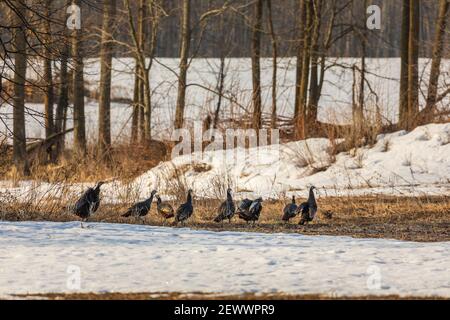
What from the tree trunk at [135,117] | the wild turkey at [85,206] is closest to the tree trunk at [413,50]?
the tree trunk at [135,117]

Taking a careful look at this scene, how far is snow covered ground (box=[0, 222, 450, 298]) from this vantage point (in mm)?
9047

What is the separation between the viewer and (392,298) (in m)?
8.54

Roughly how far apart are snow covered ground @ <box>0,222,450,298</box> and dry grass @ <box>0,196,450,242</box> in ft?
4.25

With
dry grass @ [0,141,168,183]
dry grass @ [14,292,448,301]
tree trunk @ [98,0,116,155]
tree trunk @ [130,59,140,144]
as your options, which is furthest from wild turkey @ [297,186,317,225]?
tree trunk @ [130,59,140,144]

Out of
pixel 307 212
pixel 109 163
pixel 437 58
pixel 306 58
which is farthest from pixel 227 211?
pixel 306 58

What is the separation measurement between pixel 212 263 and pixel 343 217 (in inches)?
234

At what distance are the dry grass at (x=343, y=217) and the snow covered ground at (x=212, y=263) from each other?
130 cm

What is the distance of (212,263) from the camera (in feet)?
33.9

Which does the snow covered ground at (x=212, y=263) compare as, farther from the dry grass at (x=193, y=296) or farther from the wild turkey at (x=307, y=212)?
the wild turkey at (x=307, y=212)

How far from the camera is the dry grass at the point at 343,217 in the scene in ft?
45.1

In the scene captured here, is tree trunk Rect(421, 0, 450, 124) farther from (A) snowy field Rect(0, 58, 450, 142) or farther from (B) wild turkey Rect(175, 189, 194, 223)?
(B) wild turkey Rect(175, 189, 194, 223)

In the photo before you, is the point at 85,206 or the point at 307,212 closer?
the point at 85,206

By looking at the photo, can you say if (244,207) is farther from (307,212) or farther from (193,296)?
(193,296)

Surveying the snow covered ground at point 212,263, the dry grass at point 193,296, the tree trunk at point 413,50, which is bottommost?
the dry grass at point 193,296
